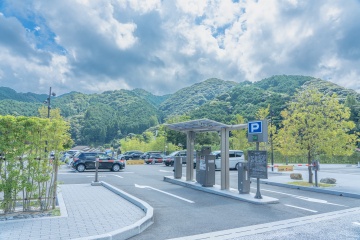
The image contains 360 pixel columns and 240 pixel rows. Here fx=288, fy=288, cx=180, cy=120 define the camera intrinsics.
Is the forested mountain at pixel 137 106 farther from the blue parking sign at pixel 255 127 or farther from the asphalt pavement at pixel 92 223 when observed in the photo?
the asphalt pavement at pixel 92 223

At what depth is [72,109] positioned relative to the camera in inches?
4825

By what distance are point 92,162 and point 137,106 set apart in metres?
109

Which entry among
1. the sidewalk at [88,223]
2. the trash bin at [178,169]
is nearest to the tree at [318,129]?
the trash bin at [178,169]

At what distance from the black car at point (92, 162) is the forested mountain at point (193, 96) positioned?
11957 cm

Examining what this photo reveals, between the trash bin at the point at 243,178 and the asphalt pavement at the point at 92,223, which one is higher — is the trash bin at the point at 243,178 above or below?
above

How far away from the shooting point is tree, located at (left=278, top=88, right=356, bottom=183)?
14.4m

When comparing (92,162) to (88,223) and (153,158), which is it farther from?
(88,223)

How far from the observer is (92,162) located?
22.8 m

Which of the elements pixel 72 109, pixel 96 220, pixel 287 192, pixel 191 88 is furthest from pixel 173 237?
pixel 191 88

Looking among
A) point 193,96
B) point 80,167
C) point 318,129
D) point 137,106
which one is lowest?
point 80,167

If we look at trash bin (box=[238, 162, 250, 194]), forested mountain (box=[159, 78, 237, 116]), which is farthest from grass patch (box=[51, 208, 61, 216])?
forested mountain (box=[159, 78, 237, 116])

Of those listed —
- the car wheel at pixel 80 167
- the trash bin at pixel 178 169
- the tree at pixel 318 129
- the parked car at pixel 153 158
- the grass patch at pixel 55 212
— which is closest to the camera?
the grass patch at pixel 55 212

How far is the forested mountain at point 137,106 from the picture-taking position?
72.5m

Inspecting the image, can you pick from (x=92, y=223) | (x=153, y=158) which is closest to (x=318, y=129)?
(x=92, y=223)
